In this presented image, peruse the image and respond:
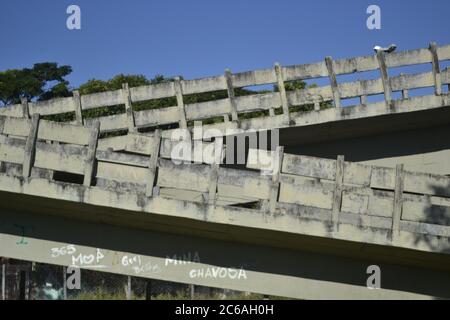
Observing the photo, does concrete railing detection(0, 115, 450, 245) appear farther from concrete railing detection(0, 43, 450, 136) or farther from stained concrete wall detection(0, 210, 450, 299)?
concrete railing detection(0, 43, 450, 136)

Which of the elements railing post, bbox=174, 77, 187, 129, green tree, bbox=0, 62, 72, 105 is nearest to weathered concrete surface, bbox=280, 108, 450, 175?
railing post, bbox=174, 77, 187, 129

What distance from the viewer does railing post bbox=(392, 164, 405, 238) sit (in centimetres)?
1116

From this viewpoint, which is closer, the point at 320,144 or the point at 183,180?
the point at 183,180

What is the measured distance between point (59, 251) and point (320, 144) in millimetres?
7272

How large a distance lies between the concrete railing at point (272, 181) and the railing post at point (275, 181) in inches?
0.7

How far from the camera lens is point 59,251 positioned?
1212 cm

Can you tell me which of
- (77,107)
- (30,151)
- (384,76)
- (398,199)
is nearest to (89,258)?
(30,151)

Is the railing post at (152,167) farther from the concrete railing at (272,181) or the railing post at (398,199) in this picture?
the railing post at (398,199)

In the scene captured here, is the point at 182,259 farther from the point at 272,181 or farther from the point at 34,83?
the point at 34,83

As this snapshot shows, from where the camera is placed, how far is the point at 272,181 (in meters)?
11.3

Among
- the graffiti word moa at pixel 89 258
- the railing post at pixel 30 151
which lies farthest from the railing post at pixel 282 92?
the railing post at pixel 30 151

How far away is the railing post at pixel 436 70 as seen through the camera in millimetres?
15936
